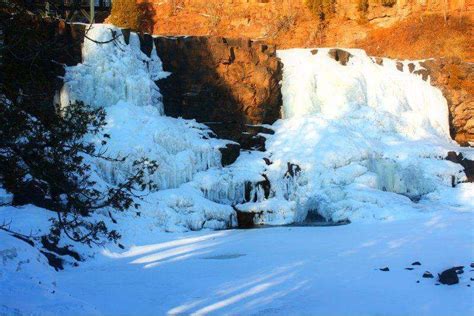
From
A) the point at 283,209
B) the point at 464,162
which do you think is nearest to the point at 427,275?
the point at 283,209

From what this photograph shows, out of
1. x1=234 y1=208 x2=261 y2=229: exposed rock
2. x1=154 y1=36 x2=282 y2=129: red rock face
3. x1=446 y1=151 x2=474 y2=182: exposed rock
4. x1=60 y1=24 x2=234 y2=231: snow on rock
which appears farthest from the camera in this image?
x1=154 y1=36 x2=282 y2=129: red rock face

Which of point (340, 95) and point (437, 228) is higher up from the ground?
point (340, 95)

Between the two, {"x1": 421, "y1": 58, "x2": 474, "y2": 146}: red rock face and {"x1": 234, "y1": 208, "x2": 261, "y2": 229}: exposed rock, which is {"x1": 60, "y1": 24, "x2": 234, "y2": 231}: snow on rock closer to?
{"x1": 234, "y1": 208, "x2": 261, "y2": 229}: exposed rock

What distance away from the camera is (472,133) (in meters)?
23.5

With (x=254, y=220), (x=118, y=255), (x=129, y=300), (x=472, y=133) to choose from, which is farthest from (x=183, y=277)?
(x=472, y=133)

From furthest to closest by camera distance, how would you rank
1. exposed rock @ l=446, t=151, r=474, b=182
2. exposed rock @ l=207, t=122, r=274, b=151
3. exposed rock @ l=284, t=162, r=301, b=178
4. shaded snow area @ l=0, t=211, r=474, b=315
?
exposed rock @ l=207, t=122, r=274, b=151
exposed rock @ l=446, t=151, r=474, b=182
exposed rock @ l=284, t=162, r=301, b=178
shaded snow area @ l=0, t=211, r=474, b=315

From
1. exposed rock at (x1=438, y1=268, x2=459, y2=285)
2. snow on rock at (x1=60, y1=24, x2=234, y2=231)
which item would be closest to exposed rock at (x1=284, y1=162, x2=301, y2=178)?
snow on rock at (x1=60, y1=24, x2=234, y2=231)

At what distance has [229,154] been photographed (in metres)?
18.3

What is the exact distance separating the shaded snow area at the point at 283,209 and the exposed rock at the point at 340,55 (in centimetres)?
22

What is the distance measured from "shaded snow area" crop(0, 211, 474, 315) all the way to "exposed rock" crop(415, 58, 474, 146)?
1157 cm

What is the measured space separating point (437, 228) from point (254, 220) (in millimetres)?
5553

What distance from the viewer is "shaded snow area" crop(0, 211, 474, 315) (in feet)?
22.5

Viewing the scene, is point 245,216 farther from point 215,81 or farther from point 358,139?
point 215,81

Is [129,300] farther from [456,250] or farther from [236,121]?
[236,121]
